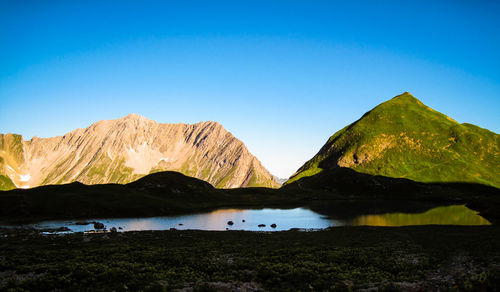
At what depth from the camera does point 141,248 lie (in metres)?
46.5

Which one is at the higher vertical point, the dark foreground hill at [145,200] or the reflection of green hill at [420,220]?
the dark foreground hill at [145,200]

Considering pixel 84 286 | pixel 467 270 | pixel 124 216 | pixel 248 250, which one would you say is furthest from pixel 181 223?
pixel 467 270

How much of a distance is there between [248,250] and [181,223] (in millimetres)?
53956

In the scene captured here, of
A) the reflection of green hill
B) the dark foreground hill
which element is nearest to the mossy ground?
the reflection of green hill

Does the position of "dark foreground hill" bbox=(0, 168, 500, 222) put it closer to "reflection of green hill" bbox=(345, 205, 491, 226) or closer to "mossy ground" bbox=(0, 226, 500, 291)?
"reflection of green hill" bbox=(345, 205, 491, 226)

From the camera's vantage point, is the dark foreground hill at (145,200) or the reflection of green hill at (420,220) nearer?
the reflection of green hill at (420,220)

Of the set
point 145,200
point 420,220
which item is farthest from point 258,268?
point 145,200

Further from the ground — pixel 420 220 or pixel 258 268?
pixel 258 268

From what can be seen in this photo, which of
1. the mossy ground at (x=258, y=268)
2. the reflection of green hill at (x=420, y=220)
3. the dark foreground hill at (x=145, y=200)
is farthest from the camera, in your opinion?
the dark foreground hill at (x=145, y=200)

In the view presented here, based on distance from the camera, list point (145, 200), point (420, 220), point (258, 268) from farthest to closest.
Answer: point (145, 200)
point (420, 220)
point (258, 268)

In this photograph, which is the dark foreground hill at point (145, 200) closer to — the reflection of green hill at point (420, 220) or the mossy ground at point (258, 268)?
the reflection of green hill at point (420, 220)

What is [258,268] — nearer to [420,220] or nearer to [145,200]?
[420,220]

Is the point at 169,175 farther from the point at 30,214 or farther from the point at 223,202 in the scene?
the point at 30,214

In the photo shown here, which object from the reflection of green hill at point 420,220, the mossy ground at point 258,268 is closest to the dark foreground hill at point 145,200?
the reflection of green hill at point 420,220
